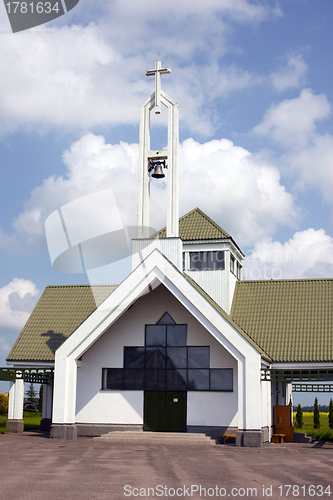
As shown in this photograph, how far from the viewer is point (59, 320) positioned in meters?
27.6

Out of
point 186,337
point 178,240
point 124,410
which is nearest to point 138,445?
point 124,410

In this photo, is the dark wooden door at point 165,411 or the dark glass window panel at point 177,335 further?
the dark glass window panel at point 177,335

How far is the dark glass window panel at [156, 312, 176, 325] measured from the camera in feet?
75.0

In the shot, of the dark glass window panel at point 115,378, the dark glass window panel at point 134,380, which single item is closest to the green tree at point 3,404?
the dark glass window panel at point 115,378

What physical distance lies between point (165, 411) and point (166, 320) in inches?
149

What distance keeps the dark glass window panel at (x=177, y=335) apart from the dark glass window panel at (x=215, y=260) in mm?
4440

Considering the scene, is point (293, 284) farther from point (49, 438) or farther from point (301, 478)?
point (301, 478)

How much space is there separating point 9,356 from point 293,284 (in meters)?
14.8

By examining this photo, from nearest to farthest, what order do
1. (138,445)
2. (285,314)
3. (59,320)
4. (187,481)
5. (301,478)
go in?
(187,481), (301,478), (138,445), (285,314), (59,320)

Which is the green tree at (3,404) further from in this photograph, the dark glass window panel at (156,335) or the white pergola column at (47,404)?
the dark glass window panel at (156,335)

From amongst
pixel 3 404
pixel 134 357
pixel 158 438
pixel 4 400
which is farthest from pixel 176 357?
pixel 4 400

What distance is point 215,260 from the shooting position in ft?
85.5

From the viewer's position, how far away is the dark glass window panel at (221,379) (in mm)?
21875

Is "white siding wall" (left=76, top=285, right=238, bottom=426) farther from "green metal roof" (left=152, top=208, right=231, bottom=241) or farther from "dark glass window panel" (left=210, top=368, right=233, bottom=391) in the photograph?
"green metal roof" (left=152, top=208, right=231, bottom=241)
